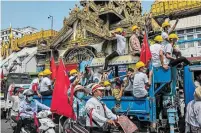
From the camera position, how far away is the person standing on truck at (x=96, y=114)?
14.5ft

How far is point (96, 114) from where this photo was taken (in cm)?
441

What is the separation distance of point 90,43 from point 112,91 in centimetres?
1345

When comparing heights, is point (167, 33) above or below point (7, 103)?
above

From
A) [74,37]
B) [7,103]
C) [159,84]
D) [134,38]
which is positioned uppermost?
[74,37]

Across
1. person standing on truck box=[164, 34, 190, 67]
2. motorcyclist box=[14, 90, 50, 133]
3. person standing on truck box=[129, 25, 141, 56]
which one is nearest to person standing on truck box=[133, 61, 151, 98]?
person standing on truck box=[164, 34, 190, 67]

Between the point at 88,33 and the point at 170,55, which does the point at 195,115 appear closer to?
the point at 170,55

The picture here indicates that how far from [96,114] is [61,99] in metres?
1.96

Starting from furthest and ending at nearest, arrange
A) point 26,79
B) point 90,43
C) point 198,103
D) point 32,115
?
point 90,43
point 26,79
point 32,115
point 198,103

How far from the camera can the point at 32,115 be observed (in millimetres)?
7078

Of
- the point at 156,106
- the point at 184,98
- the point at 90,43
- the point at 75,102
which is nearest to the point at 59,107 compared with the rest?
the point at 75,102

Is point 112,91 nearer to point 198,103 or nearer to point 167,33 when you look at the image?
point 167,33

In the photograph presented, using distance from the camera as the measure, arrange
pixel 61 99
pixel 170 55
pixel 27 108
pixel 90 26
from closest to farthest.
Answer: pixel 61 99 → pixel 170 55 → pixel 27 108 → pixel 90 26

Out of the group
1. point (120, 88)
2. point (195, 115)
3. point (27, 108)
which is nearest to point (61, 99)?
point (27, 108)

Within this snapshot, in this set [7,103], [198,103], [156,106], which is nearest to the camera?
[198,103]
